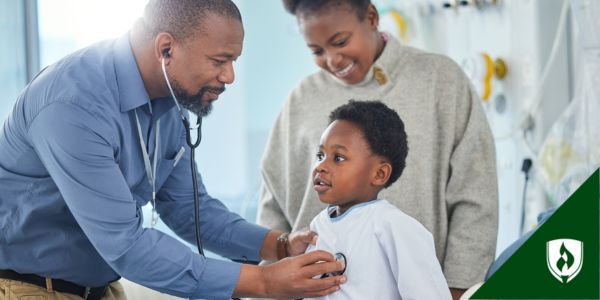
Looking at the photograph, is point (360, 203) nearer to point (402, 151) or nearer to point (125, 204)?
point (402, 151)

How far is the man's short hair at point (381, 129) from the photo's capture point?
1751mm

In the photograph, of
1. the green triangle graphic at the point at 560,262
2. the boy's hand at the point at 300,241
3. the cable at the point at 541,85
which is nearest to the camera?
the green triangle graphic at the point at 560,262

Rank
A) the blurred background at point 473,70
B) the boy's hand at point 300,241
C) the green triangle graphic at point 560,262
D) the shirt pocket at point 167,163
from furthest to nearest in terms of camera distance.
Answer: the blurred background at point 473,70 < the shirt pocket at point 167,163 < the boy's hand at point 300,241 < the green triangle graphic at point 560,262

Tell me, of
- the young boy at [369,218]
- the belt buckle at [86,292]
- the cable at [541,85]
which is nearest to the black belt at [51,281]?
the belt buckle at [86,292]

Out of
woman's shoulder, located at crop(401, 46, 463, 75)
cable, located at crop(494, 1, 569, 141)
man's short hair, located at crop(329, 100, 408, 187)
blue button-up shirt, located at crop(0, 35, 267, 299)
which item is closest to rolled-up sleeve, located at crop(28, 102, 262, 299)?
blue button-up shirt, located at crop(0, 35, 267, 299)

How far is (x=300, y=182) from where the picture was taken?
85.7 inches

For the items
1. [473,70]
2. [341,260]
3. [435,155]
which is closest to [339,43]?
[435,155]

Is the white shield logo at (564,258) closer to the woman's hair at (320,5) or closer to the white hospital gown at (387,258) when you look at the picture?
the white hospital gown at (387,258)

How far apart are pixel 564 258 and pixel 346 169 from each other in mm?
504

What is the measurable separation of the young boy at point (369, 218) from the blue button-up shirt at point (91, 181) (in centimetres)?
24

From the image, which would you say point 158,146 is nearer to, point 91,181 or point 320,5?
point 91,181

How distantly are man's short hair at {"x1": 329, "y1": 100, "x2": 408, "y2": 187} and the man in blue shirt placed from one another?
0.84 feet

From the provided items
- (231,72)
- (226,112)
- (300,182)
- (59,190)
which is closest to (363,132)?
(231,72)

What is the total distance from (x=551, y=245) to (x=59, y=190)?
38.5 inches
